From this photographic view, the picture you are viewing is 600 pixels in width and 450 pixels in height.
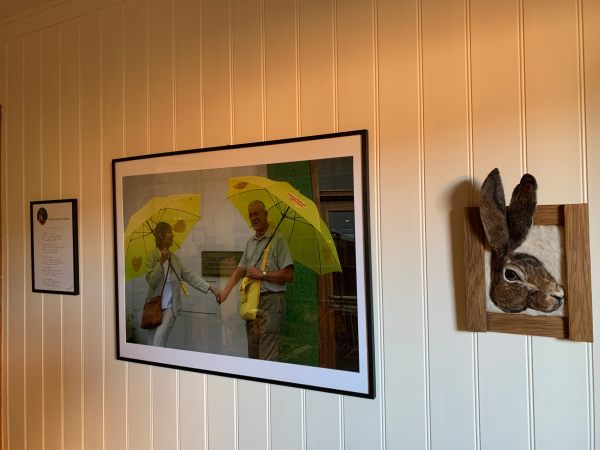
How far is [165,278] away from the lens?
1670 millimetres

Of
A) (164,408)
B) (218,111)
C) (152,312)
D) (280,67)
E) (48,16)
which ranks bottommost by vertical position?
(164,408)

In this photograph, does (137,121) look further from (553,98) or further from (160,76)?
(553,98)

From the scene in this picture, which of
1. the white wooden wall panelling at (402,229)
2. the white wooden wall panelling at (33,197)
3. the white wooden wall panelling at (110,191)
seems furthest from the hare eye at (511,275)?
the white wooden wall panelling at (33,197)

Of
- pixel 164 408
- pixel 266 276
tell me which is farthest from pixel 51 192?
pixel 266 276

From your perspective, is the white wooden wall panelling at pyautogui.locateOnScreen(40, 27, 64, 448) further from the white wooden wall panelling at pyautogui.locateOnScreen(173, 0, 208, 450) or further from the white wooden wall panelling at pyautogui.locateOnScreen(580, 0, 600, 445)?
the white wooden wall panelling at pyautogui.locateOnScreen(580, 0, 600, 445)

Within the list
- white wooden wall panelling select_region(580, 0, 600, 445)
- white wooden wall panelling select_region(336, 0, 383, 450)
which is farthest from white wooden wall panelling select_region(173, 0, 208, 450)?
white wooden wall panelling select_region(580, 0, 600, 445)

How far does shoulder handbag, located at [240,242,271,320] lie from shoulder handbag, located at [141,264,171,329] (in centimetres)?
34

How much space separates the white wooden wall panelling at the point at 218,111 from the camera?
156 centimetres

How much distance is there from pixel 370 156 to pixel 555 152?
1.53ft

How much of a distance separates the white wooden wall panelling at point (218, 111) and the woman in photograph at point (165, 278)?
10.2 inches

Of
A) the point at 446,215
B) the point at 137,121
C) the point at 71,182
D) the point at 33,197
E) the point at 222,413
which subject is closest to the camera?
the point at 446,215

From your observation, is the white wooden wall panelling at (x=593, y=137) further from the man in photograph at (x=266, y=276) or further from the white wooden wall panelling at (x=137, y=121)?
the white wooden wall panelling at (x=137, y=121)

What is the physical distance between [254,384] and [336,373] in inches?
12.1

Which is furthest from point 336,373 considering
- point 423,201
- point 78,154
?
point 78,154
